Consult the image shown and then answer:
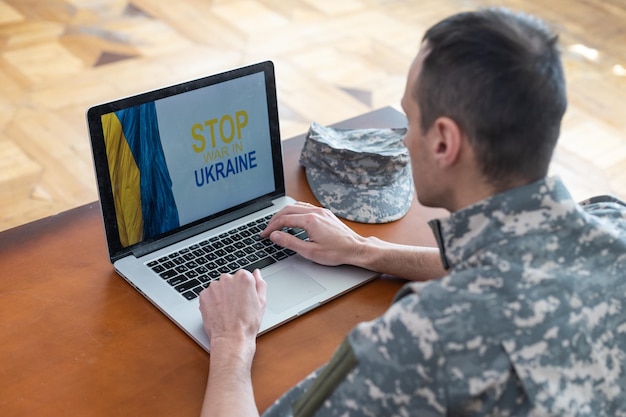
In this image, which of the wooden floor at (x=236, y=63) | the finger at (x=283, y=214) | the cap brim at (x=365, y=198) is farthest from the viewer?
the wooden floor at (x=236, y=63)

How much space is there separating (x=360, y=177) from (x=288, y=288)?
0.33 meters

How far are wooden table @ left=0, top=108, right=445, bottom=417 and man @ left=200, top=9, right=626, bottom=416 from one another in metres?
0.21

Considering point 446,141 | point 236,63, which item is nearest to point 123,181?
point 446,141

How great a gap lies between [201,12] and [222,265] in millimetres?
2809

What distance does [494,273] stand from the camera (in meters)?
1.00

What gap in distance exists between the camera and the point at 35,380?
124 cm

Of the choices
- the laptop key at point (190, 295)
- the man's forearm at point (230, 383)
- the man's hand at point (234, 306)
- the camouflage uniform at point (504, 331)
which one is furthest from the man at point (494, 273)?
the laptop key at point (190, 295)

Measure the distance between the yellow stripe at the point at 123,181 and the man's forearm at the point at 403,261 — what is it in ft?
1.23

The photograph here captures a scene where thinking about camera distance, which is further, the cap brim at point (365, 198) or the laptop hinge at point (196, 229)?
the cap brim at point (365, 198)

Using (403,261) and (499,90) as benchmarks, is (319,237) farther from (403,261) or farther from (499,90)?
(499,90)

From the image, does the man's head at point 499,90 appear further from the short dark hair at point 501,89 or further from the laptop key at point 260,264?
the laptop key at point 260,264

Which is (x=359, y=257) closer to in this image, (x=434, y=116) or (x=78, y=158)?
(x=434, y=116)

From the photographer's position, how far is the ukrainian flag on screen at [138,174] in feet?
4.56

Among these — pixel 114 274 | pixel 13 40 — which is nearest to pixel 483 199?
pixel 114 274
